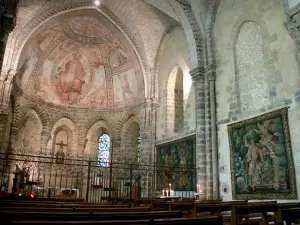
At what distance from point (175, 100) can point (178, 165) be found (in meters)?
4.59

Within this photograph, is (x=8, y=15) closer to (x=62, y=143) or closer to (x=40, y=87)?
(x=40, y=87)

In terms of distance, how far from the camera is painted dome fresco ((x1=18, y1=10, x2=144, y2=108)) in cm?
1936

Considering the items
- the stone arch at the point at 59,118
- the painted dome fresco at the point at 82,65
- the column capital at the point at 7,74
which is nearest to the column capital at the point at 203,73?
the painted dome fresco at the point at 82,65

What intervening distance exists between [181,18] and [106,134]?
39.6 feet

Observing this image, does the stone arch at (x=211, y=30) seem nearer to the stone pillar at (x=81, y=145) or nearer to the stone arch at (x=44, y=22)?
the stone arch at (x=44, y=22)

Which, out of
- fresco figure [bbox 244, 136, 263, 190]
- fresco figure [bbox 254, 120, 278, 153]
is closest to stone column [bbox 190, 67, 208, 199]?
fresco figure [bbox 244, 136, 263, 190]

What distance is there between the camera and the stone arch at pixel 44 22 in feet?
51.3

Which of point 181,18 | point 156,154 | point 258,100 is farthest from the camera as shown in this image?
point 156,154

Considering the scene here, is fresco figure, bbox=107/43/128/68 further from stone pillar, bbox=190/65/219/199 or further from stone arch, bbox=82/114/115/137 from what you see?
stone pillar, bbox=190/65/219/199

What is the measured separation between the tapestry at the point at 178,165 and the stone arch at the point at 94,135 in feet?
21.9

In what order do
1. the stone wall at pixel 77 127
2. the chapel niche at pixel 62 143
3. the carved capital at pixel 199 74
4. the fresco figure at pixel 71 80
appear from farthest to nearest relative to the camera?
the fresco figure at pixel 71 80, the chapel niche at pixel 62 143, the stone wall at pixel 77 127, the carved capital at pixel 199 74

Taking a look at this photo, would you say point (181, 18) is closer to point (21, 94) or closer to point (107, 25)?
point (107, 25)

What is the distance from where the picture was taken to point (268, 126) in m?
9.98

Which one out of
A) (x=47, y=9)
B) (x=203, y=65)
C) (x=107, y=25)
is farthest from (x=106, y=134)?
(x=203, y=65)
